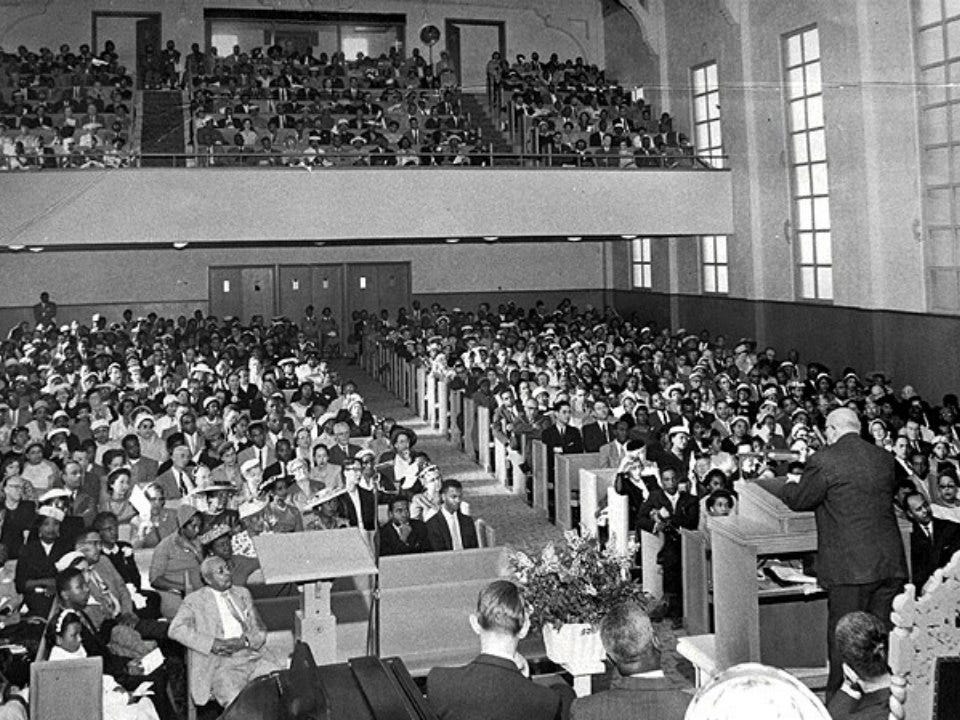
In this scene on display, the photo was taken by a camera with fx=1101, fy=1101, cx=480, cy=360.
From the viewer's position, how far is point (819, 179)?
1841 centimetres

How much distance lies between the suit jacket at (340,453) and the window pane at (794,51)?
1163 cm

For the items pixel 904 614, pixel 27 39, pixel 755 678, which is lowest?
pixel 904 614

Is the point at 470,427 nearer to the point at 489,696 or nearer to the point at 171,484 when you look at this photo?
the point at 171,484

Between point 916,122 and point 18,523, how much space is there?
1356 centimetres

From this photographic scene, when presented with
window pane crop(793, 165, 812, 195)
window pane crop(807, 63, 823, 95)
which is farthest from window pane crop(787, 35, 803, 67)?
window pane crop(793, 165, 812, 195)

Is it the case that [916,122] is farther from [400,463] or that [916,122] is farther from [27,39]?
[27,39]

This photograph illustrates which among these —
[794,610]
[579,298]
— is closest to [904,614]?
[794,610]

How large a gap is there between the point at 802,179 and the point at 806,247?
1.16 metres

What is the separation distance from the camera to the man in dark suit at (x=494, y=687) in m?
3.82

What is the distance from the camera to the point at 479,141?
19469 millimetres

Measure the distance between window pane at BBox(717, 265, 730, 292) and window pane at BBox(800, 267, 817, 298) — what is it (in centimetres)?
249

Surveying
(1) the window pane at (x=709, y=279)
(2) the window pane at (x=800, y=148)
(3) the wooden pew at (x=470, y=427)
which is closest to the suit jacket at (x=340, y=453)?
(3) the wooden pew at (x=470, y=427)

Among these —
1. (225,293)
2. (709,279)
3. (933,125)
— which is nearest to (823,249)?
(933,125)

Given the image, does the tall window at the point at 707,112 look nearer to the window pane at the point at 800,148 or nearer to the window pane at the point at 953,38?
the window pane at the point at 800,148
